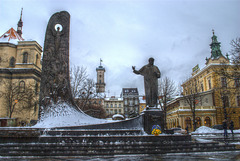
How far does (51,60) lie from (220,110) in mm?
39648

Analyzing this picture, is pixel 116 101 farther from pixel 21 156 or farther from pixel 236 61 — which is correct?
pixel 21 156

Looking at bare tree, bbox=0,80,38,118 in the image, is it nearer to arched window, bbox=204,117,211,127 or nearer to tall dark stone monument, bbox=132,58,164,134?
tall dark stone monument, bbox=132,58,164,134

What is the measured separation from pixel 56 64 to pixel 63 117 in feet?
10.8

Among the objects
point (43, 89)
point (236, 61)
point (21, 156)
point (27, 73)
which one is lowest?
point (21, 156)

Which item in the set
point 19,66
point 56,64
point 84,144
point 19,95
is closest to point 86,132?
point 84,144

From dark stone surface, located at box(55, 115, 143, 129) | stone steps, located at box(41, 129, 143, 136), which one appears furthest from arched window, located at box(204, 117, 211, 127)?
stone steps, located at box(41, 129, 143, 136)

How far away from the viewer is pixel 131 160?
226 inches

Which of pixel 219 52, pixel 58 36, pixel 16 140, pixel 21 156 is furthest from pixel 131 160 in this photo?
pixel 219 52

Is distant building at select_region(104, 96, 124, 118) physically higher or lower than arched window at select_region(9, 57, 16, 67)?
lower

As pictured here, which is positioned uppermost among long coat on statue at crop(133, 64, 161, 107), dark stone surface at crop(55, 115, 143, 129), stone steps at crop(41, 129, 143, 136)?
long coat on statue at crop(133, 64, 161, 107)

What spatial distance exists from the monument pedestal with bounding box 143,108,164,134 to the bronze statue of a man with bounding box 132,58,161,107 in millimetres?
568

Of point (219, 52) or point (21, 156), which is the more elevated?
point (219, 52)

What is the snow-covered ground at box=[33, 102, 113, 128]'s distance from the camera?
33.1 feet

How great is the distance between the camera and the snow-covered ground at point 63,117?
1009 cm
